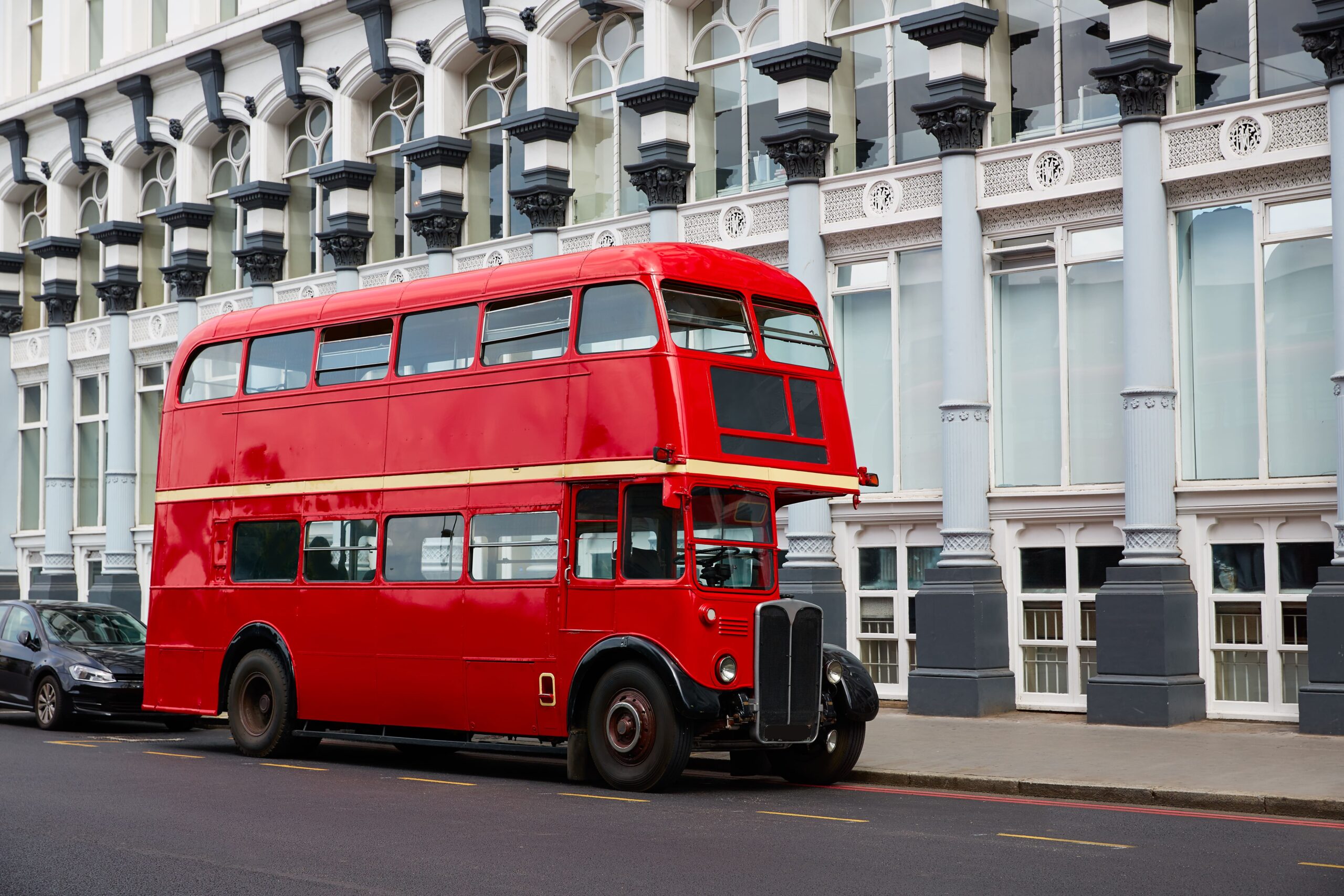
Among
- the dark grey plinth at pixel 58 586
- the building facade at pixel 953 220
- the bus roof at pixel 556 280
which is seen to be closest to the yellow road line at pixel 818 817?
the bus roof at pixel 556 280

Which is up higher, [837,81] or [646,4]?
[646,4]

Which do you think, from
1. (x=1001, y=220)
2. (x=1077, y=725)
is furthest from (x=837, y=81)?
(x=1077, y=725)

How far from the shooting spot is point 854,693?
13500 mm

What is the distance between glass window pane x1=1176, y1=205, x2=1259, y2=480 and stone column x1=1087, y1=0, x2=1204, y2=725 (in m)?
0.31

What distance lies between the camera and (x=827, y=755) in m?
13.6

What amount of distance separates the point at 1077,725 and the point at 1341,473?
3792mm

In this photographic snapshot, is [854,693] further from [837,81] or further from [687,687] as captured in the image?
[837,81]

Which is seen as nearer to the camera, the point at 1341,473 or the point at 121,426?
the point at 1341,473

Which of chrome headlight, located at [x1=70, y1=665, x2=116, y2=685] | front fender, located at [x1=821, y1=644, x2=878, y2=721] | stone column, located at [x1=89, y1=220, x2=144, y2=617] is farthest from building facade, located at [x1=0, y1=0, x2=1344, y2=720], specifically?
chrome headlight, located at [x1=70, y1=665, x2=116, y2=685]

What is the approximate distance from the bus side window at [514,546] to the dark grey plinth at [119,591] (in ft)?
64.7

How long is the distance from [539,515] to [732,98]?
11259mm

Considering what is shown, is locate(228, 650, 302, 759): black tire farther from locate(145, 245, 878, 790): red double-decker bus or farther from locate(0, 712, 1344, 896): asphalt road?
locate(0, 712, 1344, 896): asphalt road

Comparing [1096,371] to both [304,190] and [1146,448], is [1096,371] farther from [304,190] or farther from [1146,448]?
[304,190]

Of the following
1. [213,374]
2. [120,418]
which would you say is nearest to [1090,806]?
[213,374]
